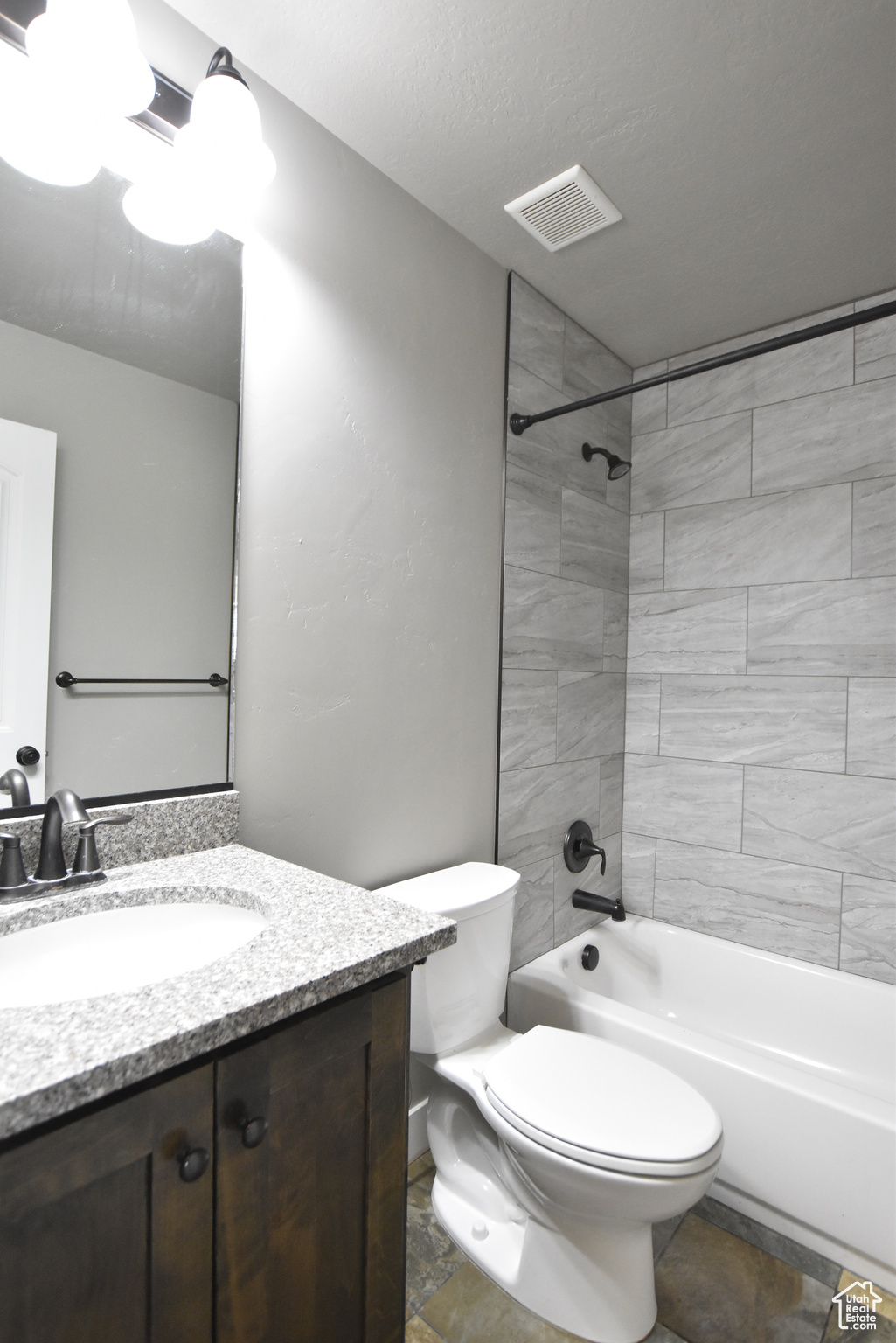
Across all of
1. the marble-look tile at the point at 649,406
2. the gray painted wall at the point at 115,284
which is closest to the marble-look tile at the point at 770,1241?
the gray painted wall at the point at 115,284

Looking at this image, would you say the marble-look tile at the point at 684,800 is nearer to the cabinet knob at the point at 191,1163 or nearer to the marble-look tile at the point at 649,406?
the marble-look tile at the point at 649,406

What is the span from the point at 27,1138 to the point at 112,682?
0.75 metres

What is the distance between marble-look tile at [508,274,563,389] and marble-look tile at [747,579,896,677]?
3.29ft

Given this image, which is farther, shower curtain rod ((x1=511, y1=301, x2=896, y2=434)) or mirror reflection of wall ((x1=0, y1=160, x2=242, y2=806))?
shower curtain rod ((x1=511, y1=301, x2=896, y2=434))

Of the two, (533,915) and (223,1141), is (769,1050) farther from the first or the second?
(223,1141)

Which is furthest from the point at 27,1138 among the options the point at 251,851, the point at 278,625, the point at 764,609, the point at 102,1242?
the point at 764,609

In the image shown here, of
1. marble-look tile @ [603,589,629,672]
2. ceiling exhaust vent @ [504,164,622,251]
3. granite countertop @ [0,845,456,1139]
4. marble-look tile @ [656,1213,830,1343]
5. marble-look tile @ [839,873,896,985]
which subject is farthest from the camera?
marble-look tile @ [603,589,629,672]

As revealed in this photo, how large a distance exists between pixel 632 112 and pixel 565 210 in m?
→ 0.30

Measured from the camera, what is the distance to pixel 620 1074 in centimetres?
141

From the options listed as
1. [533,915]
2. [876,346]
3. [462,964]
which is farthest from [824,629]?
[462,964]

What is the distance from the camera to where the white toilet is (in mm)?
1216

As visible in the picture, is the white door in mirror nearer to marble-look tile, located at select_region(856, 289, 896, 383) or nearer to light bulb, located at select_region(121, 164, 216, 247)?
light bulb, located at select_region(121, 164, 216, 247)

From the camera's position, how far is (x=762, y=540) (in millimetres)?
2350

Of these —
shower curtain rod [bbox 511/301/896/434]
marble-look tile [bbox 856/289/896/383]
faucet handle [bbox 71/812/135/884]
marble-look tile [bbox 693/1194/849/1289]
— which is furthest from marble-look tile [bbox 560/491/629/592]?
marble-look tile [bbox 693/1194/849/1289]
